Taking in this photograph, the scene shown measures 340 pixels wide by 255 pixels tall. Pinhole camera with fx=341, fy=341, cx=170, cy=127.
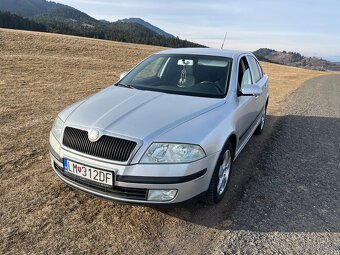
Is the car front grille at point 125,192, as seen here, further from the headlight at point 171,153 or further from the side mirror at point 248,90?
the side mirror at point 248,90

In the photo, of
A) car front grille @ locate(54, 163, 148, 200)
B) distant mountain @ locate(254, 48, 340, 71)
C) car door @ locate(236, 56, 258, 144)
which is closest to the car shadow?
car front grille @ locate(54, 163, 148, 200)

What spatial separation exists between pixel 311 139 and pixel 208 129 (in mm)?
4360

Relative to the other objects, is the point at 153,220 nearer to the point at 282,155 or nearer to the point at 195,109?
the point at 195,109

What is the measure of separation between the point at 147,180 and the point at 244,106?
2.20 meters

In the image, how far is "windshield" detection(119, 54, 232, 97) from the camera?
4.54m

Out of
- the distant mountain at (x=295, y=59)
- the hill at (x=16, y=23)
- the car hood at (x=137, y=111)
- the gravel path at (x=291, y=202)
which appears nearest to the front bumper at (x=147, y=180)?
the car hood at (x=137, y=111)

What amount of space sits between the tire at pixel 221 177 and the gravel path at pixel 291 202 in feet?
0.88

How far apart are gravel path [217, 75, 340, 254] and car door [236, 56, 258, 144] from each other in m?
0.68

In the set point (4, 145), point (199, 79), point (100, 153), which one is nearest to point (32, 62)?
point (4, 145)

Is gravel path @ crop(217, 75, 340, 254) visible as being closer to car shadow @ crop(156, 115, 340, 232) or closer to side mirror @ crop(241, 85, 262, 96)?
car shadow @ crop(156, 115, 340, 232)

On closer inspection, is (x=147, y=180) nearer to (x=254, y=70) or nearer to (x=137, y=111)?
(x=137, y=111)

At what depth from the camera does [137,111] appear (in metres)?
3.73

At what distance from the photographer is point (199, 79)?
4.75 meters

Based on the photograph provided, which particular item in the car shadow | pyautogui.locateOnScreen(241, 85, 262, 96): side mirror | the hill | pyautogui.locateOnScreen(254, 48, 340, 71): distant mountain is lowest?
pyautogui.locateOnScreen(254, 48, 340, 71): distant mountain
